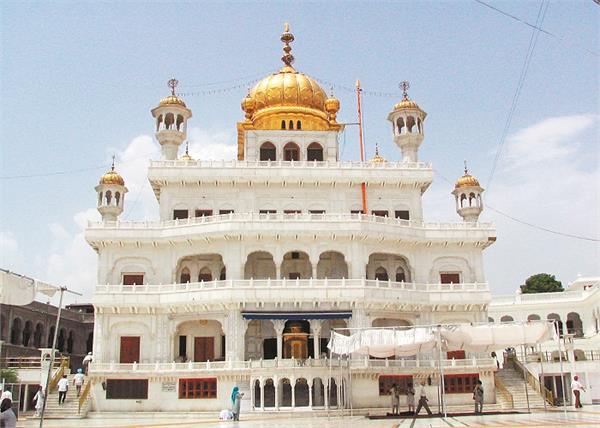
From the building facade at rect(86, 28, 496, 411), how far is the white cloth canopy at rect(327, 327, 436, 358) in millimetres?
6062

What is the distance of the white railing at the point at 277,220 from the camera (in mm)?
37594

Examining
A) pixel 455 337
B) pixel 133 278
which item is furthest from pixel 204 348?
pixel 455 337

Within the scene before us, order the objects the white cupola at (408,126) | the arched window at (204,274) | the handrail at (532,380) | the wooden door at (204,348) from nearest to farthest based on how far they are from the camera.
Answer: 1. the handrail at (532,380)
2. the wooden door at (204,348)
3. the arched window at (204,274)
4. the white cupola at (408,126)

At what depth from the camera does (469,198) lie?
42906mm

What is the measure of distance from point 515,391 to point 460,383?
9.90 feet

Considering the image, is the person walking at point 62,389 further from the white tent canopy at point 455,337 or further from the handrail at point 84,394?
the white tent canopy at point 455,337

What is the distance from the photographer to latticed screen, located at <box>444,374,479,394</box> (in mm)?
36969

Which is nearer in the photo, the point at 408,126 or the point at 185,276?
the point at 185,276

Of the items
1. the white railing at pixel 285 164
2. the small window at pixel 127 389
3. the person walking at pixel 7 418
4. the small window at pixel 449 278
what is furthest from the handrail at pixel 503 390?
the person walking at pixel 7 418

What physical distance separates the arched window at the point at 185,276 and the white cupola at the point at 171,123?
7089mm

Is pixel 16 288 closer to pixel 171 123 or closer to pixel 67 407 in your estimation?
pixel 67 407

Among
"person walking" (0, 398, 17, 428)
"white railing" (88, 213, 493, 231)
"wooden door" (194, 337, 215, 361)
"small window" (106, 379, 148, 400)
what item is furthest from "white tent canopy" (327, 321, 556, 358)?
"person walking" (0, 398, 17, 428)

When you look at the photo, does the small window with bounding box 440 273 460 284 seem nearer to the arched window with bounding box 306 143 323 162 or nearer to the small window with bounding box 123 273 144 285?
the arched window with bounding box 306 143 323 162

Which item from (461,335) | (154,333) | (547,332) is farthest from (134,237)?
(547,332)
